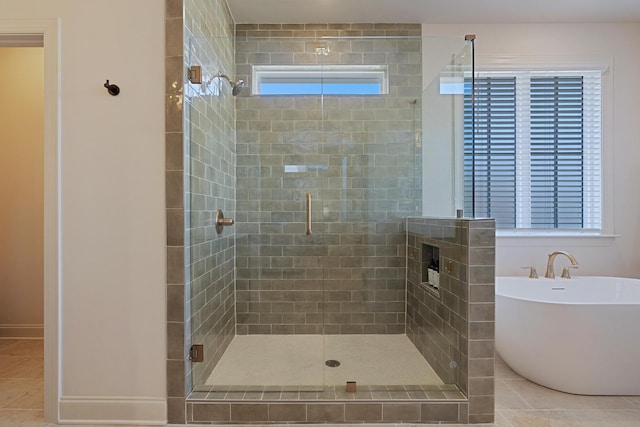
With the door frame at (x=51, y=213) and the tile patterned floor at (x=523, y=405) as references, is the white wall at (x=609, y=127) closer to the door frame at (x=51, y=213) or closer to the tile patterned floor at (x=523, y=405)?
the tile patterned floor at (x=523, y=405)

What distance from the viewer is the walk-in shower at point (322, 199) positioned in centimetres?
211

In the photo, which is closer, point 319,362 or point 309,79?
point 319,362

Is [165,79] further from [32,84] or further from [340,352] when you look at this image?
[32,84]

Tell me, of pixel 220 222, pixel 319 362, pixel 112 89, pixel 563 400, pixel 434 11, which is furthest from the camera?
pixel 434 11

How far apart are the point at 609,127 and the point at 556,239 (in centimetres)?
103

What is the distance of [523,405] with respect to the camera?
194 centimetres

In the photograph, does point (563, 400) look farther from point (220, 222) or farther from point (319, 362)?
point (220, 222)

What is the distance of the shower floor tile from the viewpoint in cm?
195

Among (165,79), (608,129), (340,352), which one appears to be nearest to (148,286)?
(165,79)

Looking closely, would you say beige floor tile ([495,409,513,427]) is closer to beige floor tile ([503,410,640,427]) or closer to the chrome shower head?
beige floor tile ([503,410,640,427])

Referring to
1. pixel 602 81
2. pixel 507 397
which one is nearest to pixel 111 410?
pixel 507 397

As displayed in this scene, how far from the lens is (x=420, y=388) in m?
1.87

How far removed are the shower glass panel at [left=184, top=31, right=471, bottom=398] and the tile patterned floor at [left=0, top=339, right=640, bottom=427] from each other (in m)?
0.46

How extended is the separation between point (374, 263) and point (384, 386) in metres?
0.90
